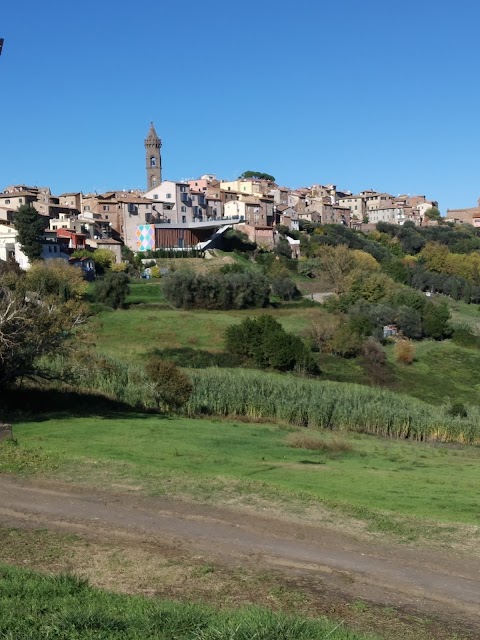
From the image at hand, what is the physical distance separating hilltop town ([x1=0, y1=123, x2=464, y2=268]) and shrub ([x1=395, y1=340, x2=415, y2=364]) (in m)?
38.9

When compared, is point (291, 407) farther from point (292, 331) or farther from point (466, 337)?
point (466, 337)

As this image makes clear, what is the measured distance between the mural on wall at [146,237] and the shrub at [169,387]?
66036mm

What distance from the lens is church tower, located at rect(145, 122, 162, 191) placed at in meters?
137

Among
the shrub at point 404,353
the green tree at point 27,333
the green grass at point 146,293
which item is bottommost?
the shrub at point 404,353

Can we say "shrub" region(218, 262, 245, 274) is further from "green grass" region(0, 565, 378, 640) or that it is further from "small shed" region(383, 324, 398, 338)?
"green grass" region(0, 565, 378, 640)

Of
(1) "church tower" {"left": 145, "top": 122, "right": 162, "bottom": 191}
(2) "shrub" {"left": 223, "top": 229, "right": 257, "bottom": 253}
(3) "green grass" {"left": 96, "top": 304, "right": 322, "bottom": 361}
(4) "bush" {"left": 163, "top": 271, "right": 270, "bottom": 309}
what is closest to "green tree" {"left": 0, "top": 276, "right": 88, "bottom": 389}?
(3) "green grass" {"left": 96, "top": 304, "right": 322, "bottom": 361}

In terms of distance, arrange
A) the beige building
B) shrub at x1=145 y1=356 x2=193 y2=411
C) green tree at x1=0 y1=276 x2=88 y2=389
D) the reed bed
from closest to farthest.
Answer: green tree at x1=0 y1=276 x2=88 y2=389
shrub at x1=145 y1=356 x2=193 y2=411
the reed bed
the beige building

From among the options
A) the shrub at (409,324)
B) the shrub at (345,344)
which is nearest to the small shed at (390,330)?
the shrub at (409,324)

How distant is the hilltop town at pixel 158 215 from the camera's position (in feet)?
294

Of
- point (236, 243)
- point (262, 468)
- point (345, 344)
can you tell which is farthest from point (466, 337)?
point (262, 468)

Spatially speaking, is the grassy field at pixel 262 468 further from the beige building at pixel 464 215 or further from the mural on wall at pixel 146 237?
the beige building at pixel 464 215

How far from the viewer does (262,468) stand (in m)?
17.4

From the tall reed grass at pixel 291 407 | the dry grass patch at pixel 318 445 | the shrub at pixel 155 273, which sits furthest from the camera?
the shrub at pixel 155 273

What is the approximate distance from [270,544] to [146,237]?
89852 millimetres
